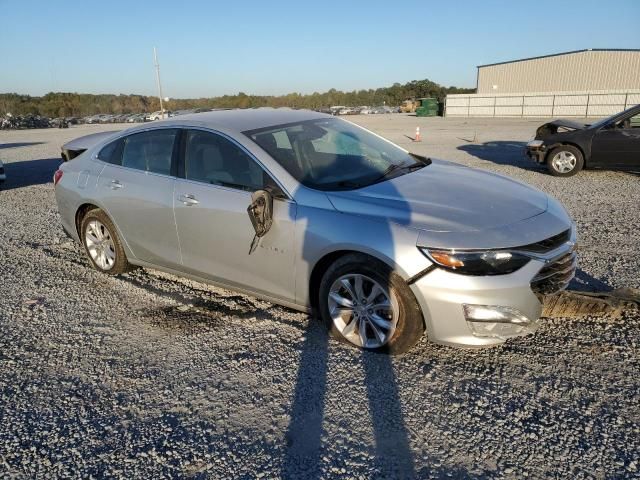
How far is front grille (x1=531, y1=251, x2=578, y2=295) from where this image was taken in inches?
118

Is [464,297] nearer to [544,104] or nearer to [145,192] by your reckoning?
[145,192]

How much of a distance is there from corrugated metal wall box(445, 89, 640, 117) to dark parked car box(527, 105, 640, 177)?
29.9m

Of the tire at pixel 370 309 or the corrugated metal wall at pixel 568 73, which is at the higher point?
the corrugated metal wall at pixel 568 73

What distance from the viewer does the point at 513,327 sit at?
117 inches

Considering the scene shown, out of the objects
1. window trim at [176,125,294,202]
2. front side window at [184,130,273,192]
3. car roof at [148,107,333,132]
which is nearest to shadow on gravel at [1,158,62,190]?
car roof at [148,107,333,132]

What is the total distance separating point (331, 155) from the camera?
4004mm

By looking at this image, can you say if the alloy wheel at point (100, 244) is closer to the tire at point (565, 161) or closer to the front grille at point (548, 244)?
the front grille at point (548, 244)

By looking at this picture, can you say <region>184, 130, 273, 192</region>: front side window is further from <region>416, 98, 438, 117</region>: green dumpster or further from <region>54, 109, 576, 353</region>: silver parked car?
<region>416, 98, 438, 117</region>: green dumpster

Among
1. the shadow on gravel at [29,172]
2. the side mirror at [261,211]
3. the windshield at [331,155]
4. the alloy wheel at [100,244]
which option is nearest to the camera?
the side mirror at [261,211]

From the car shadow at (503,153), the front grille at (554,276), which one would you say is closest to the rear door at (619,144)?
the car shadow at (503,153)

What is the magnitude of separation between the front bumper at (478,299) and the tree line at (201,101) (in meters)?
76.1

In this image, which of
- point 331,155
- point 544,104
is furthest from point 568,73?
point 331,155

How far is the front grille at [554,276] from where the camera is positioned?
118 inches

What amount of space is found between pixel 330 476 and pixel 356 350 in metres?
1.17
